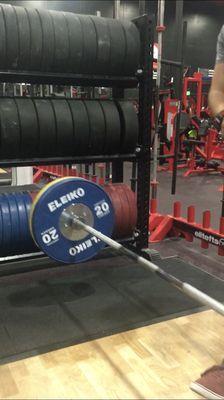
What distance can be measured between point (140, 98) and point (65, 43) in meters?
0.65

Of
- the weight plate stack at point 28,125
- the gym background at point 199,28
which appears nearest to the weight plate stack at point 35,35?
the weight plate stack at point 28,125

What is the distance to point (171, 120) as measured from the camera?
3.99 metres

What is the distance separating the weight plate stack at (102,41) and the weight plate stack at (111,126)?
0.26 m

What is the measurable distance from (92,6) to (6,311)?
Answer: 10918 millimetres

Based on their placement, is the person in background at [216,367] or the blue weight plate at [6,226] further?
the blue weight plate at [6,226]

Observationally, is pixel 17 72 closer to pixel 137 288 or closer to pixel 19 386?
pixel 137 288

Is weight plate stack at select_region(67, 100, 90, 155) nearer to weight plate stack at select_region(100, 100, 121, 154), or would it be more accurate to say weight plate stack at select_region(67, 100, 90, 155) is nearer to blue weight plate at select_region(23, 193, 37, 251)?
weight plate stack at select_region(100, 100, 121, 154)

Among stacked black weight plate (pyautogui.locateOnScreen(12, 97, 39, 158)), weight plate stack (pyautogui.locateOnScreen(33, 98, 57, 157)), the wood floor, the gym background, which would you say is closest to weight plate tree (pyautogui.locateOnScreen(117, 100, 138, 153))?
weight plate stack (pyautogui.locateOnScreen(33, 98, 57, 157))

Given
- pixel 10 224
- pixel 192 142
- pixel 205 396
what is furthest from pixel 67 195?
pixel 192 142

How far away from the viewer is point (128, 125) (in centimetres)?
281

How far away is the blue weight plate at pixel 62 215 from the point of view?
1.96 meters

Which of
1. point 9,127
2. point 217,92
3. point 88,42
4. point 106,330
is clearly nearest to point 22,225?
point 9,127

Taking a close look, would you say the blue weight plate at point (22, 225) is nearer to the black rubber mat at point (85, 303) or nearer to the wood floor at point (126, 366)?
the black rubber mat at point (85, 303)

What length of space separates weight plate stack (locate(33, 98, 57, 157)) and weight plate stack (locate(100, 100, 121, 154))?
366mm
